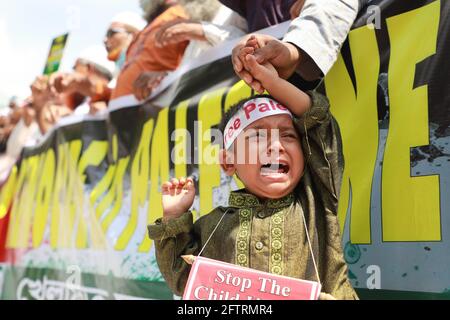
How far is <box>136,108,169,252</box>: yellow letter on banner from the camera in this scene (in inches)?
64.7

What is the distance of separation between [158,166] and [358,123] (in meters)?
0.76

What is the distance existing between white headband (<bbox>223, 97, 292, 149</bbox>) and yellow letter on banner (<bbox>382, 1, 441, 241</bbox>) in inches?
9.0

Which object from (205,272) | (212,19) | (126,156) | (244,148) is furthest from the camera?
(126,156)

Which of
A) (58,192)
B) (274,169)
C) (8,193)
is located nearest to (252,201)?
(274,169)

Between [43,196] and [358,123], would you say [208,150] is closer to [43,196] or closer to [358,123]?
[358,123]

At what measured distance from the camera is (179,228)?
950mm

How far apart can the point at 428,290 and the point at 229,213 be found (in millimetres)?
358

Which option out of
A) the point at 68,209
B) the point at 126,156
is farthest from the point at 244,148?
the point at 68,209

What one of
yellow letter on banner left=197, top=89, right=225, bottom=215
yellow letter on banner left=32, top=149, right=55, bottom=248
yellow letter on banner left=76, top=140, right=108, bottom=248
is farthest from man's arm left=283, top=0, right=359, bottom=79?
yellow letter on banner left=32, top=149, right=55, bottom=248

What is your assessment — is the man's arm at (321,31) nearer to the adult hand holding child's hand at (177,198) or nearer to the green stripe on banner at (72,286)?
the adult hand holding child's hand at (177,198)

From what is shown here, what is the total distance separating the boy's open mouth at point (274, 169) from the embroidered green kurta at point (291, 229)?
0.15 ft

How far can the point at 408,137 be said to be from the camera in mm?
997

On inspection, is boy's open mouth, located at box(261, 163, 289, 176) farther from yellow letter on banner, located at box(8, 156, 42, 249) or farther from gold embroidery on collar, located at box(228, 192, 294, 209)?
yellow letter on banner, located at box(8, 156, 42, 249)
